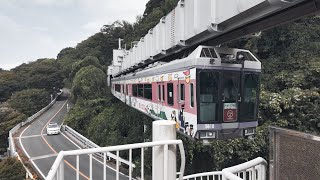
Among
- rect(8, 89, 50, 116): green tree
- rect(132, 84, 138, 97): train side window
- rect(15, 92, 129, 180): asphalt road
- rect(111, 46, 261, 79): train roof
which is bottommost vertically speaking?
rect(15, 92, 129, 180): asphalt road

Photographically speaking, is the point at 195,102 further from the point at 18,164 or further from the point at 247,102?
the point at 18,164

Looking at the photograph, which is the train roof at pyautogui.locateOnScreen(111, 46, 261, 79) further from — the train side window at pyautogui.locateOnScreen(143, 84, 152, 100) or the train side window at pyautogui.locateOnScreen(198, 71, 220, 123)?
the train side window at pyautogui.locateOnScreen(143, 84, 152, 100)

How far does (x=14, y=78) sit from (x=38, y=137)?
44.1 metres

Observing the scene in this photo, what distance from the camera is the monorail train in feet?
25.2

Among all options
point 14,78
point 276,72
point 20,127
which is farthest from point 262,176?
point 14,78

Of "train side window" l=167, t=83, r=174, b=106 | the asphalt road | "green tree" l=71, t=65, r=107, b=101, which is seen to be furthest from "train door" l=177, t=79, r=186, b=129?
"green tree" l=71, t=65, r=107, b=101

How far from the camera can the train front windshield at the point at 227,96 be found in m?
7.71

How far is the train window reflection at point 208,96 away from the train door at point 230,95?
0.27m

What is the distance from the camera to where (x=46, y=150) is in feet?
75.8

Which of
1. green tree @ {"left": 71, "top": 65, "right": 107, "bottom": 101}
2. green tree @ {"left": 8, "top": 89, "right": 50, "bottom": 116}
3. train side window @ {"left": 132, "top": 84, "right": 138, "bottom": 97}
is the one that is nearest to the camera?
train side window @ {"left": 132, "top": 84, "right": 138, "bottom": 97}

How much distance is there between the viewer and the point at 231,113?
8102mm

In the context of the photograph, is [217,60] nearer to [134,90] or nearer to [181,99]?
[181,99]

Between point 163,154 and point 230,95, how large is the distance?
18.7 feet

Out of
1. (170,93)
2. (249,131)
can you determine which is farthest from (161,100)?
(249,131)
